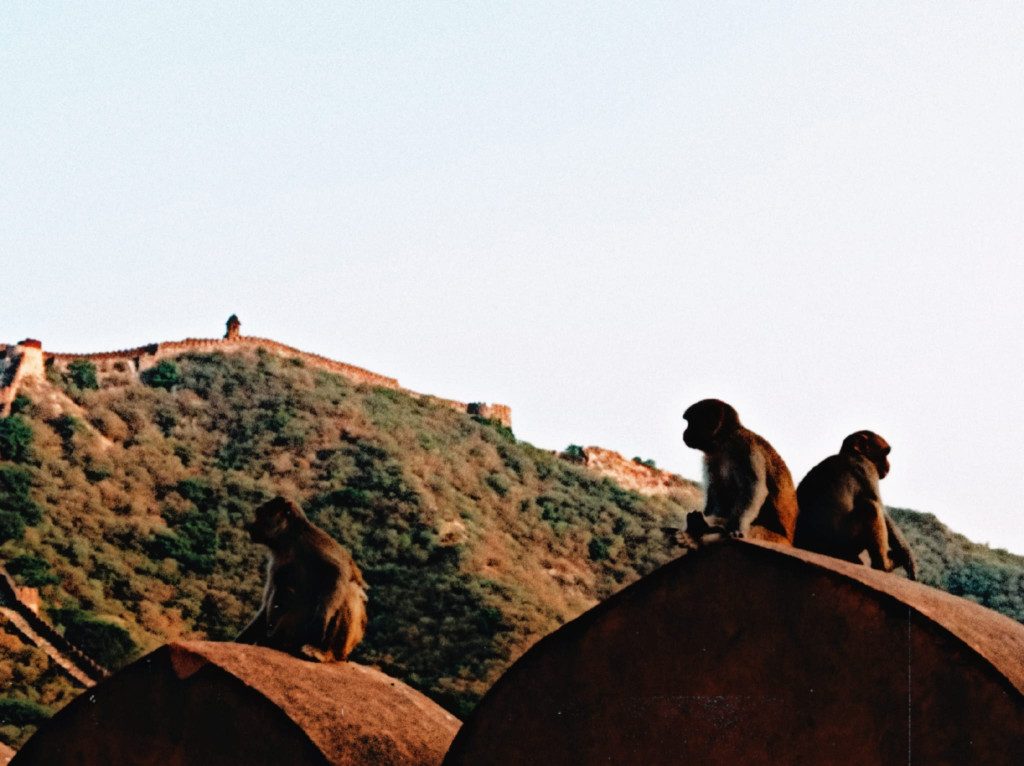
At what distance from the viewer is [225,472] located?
2534 inches

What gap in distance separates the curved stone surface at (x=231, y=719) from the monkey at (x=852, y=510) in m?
2.64

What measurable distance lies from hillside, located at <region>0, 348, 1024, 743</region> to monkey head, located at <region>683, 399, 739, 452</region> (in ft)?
84.6

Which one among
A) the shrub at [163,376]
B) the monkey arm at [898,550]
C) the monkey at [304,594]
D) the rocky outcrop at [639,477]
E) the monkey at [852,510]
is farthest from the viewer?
the rocky outcrop at [639,477]

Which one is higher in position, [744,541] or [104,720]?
[744,541]

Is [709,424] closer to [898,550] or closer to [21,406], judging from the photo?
[898,550]

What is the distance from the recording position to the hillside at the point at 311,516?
153ft

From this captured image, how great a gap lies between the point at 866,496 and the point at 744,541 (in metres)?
1.26

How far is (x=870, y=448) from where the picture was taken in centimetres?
1059

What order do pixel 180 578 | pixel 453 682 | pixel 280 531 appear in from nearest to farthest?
pixel 280 531 → pixel 453 682 → pixel 180 578

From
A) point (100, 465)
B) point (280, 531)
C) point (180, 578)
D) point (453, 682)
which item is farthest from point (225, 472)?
point (280, 531)

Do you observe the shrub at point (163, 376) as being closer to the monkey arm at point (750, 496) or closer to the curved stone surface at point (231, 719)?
the curved stone surface at point (231, 719)

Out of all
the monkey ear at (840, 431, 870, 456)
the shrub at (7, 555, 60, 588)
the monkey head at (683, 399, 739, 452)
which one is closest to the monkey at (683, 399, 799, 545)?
the monkey head at (683, 399, 739, 452)

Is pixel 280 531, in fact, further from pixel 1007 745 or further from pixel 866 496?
pixel 1007 745

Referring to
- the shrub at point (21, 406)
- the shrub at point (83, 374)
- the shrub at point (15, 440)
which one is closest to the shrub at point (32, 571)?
the shrub at point (15, 440)
